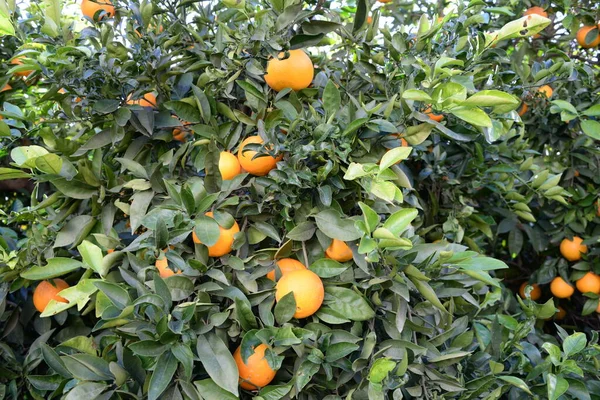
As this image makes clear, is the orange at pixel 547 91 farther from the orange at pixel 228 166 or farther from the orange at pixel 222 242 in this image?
the orange at pixel 222 242

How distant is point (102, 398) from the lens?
3.43ft

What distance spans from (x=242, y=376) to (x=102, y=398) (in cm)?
26

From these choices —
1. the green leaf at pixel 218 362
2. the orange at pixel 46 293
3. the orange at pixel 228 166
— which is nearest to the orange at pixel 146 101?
the orange at pixel 228 166

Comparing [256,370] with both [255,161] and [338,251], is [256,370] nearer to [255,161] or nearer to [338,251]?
[338,251]

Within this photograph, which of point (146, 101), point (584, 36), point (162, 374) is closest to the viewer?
point (162, 374)

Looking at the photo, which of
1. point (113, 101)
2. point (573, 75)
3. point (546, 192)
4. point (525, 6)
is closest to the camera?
point (113, 101)

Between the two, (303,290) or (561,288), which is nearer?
(303,290)

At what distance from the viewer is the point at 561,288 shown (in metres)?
2.15

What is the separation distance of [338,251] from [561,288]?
53.9 inches

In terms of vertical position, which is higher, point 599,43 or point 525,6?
point 525,6

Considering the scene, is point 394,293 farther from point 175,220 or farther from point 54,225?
point 54,225

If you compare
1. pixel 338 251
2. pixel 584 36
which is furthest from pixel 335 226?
pixel 584 36

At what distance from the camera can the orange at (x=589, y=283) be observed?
209cm

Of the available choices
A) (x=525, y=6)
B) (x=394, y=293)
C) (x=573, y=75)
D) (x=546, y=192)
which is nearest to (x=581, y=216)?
(x=546, y=192)
